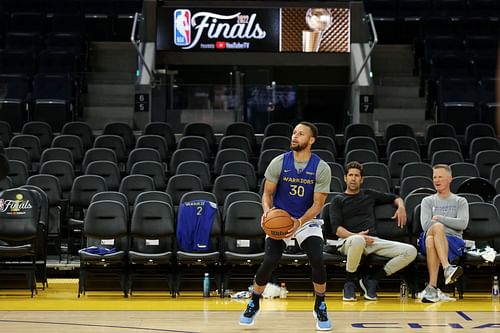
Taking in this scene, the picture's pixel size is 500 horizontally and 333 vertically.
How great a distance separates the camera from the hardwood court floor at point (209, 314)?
8.53 m

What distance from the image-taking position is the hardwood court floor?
28.0 ft

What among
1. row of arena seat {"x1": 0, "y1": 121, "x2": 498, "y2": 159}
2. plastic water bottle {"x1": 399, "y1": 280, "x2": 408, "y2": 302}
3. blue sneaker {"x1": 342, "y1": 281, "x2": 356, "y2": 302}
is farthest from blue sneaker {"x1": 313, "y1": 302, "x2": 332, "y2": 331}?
row of arena seat {"x1": 0, "y1": 121, "x2": 498, "y2": 159}

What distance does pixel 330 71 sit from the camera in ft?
61.8

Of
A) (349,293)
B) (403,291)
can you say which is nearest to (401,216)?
(403,291)

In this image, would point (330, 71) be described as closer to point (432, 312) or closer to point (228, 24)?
point (228, 24)

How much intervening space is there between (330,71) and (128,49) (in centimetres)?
396

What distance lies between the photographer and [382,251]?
427 inches

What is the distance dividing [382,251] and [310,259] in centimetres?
258

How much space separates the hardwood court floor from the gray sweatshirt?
2.75ft

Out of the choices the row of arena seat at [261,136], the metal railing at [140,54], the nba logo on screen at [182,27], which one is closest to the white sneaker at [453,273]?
the row of arena seat at [261,136]

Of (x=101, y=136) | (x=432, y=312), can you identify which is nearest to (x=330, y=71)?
(x=101, y=136)

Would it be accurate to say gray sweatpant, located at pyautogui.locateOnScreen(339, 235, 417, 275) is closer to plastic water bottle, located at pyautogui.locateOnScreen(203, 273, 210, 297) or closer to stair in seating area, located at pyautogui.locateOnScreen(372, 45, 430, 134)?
plastic water bottle, located at pyautogui.locateOnScreen(203, 273, 210, 297)

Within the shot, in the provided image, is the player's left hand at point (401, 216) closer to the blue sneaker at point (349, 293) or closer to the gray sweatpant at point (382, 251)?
the gray sweatpant at point (382, 251)

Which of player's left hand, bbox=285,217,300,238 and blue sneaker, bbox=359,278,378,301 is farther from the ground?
player's left hand, bbox=285,217,300,238
